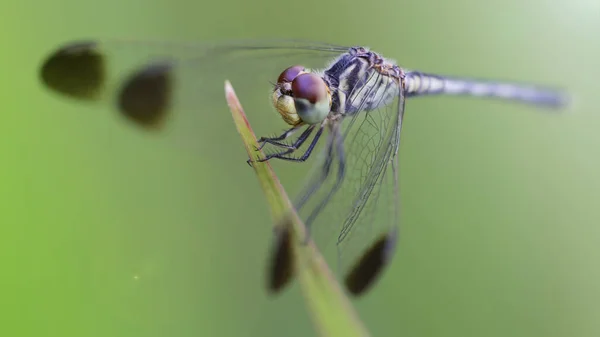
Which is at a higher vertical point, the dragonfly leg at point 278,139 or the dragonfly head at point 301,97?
the dragonfly head at point 301,97

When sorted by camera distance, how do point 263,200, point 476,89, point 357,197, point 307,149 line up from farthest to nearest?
point 476,89 < point 263,200 < point 307,149 < point 357,197

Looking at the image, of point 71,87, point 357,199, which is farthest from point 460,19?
point 71,87

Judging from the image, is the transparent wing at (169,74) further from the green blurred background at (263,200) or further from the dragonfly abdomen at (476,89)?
the dragonfly abdomen at (476,89)

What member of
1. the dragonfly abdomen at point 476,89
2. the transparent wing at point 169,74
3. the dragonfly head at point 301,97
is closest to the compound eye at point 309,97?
the dragonfly head at point 301,97

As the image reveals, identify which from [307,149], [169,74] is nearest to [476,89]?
[307,149]

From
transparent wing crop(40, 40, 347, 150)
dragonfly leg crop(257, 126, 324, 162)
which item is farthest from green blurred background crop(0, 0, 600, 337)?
dragonfly leg crop(257, 126, 324, 162)

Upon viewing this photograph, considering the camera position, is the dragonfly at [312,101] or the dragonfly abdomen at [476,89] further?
the dragonfly abdomen at [476,89]

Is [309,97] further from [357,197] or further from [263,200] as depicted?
[263,200]

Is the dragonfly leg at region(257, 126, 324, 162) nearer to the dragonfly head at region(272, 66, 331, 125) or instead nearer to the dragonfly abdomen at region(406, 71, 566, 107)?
the dragonfly head at region(272, 66, 331, 125)
